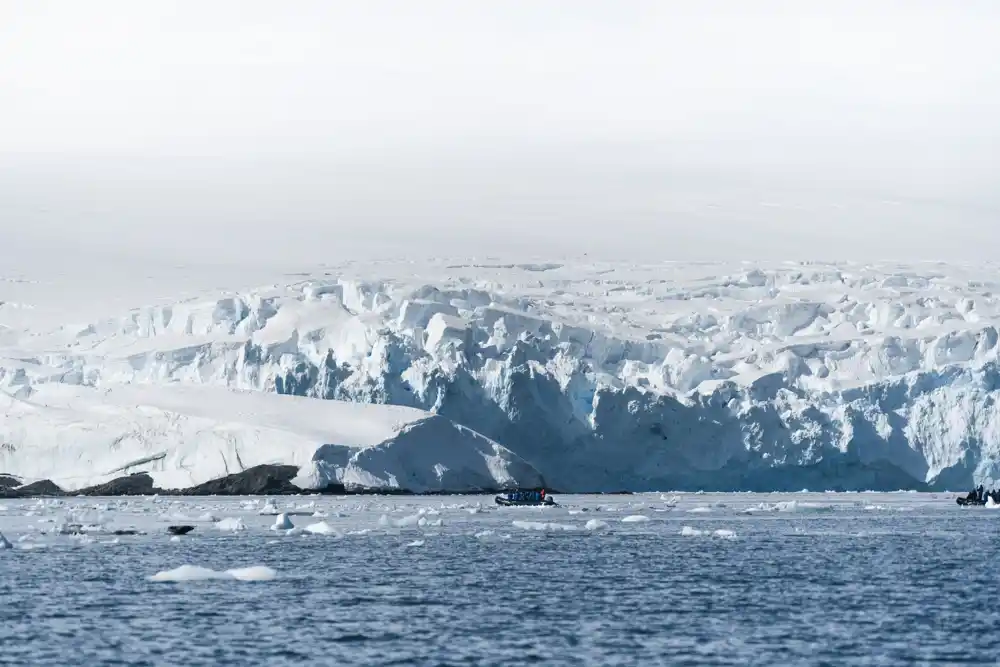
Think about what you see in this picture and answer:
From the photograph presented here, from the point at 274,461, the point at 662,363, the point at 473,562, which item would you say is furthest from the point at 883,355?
the point at 473,562

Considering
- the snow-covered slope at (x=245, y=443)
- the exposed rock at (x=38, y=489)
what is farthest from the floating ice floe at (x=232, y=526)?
the exposed rock at (x=38, y=489)

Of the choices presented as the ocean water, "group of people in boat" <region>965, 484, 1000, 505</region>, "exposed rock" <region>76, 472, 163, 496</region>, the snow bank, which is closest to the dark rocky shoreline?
"exposed rock" <region>76, 472, 163, 496</region>

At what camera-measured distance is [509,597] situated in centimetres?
2617

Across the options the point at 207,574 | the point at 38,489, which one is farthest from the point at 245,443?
the point at 207,574

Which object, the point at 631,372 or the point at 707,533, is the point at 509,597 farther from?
the point at 631,372

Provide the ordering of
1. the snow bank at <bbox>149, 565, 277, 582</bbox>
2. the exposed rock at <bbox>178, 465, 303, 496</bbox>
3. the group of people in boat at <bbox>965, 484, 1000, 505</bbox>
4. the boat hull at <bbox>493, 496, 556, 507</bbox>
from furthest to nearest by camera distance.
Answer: the exposed rock at <bbox>178, 465, 303, 496</bbox>, the group of people in boat at <bbox>965, 484, 1000, 505</bbox>, the boat hull at <bbox>493, 496, 556, 507</bbox>, the snow bank at <bbox>149, 565, 277, 582</bbox>

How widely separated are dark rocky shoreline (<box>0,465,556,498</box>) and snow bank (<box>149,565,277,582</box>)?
169 ft

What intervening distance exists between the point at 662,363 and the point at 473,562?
69.5 metres

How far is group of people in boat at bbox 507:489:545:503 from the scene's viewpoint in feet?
240

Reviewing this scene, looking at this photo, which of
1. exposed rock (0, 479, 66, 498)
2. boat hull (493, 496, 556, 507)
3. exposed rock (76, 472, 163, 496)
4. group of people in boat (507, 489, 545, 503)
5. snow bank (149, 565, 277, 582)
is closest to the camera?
snow bank (149, 565, 277, 582)

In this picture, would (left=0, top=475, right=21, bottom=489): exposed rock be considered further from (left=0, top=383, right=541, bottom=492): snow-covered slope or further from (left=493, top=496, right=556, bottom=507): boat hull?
(left=493, top=496, right=556, bottom=507): boat hull

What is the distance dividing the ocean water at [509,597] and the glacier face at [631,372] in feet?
147

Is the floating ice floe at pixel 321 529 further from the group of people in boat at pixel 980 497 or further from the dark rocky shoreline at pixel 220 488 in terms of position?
the group of people in boat at pixel 980 497

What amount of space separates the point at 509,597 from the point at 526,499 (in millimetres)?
48437
